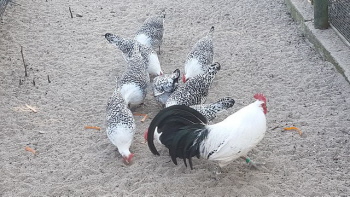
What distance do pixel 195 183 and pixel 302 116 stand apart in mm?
1743

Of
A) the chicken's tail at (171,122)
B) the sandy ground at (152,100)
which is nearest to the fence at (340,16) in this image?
the sandy ground at (152,100)

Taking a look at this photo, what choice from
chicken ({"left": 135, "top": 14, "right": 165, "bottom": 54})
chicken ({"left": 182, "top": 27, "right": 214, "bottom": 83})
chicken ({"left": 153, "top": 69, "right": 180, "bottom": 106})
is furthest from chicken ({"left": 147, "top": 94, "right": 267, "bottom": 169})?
chicken ({"left": 135, "top": 14, "right": 165, "bottom": 54})

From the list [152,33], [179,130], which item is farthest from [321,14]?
[179,130]

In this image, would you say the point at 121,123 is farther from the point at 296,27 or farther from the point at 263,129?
the point at 296,27

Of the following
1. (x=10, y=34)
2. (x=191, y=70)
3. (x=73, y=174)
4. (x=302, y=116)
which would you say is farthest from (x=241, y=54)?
(x=10, y=34)

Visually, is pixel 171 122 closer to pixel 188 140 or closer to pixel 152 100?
pixel 188 140

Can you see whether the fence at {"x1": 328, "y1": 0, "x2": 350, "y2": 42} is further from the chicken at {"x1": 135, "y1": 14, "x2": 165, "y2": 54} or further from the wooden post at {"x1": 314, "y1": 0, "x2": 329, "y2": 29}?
the chicken at {"x1": 135, "y1": 14, "x2": 165, "y2": 54}

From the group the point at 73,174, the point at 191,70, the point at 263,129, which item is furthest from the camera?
the point at 191,70

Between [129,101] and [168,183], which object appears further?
[129,101]

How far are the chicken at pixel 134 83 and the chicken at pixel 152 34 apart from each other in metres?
1.02

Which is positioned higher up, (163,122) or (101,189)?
(163,122)

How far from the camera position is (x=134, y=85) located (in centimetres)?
640

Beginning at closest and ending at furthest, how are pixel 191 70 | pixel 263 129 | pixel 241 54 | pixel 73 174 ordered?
pixel 263 129
pixel 73 174
pixel 191 70
pixel 241 54

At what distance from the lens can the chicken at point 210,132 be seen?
484 centimetres
